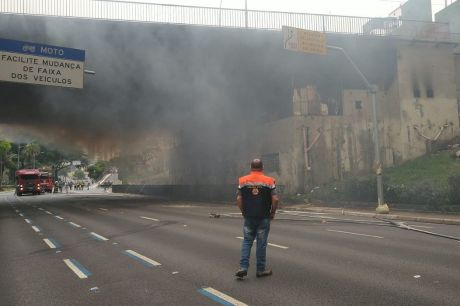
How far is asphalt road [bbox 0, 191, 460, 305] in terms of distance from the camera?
4703 millimetres

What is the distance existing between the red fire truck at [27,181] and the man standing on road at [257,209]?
4165 centimetres

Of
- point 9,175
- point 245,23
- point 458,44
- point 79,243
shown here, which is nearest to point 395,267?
point 79,243

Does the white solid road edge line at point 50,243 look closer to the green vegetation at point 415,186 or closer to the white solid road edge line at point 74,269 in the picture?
the white solid road edge line at point 74,269

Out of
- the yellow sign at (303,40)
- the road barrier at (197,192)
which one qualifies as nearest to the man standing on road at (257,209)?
the yellow sign at (303,40)

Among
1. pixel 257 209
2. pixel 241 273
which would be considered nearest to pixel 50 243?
pixel 241 273

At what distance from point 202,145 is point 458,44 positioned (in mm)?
17568

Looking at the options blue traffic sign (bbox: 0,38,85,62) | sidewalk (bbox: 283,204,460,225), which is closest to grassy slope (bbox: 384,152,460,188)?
sidewalk (bbox: 283,204,460,225)

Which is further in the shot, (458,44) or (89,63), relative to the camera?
(458,44)

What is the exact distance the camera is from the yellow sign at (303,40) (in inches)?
596

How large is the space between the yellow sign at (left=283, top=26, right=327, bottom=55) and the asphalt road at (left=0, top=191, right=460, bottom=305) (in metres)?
7.53

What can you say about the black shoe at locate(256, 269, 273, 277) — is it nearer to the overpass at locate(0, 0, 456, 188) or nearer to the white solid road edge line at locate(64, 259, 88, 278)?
the white solid road edge line at locate(64, 259, 88, 278)

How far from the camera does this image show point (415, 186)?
→ 16016 mm

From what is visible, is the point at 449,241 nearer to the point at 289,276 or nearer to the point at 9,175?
the point at 289,276

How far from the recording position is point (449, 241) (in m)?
8.77
